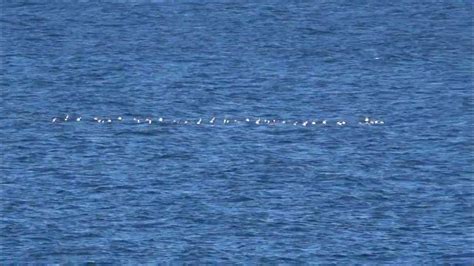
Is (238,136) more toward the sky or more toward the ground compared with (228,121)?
more toward the sky

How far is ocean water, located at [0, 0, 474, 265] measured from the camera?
201 feet

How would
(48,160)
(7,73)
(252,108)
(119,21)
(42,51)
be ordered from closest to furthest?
(48,160) → (252,108) → (7,73) → (42,51) → (119,21)

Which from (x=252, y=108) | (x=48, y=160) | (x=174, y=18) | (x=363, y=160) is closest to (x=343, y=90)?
(x=252, y=108)

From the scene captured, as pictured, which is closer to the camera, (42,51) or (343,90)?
(343,90)

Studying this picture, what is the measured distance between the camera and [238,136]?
7862 centimetres

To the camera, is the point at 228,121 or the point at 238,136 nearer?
the point at 238,136

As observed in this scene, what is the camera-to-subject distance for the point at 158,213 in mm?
64562

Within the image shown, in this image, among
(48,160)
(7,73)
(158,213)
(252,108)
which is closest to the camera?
(158,213)

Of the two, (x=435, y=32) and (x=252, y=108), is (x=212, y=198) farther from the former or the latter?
(x=435, y=32)

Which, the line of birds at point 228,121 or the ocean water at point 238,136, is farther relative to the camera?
the line of birds at point 228,121

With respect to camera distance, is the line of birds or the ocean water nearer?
the ocean water

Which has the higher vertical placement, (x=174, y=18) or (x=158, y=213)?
(x=158, y=213)

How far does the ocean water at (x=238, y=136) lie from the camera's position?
201 ft

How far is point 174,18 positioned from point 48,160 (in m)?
47.7
